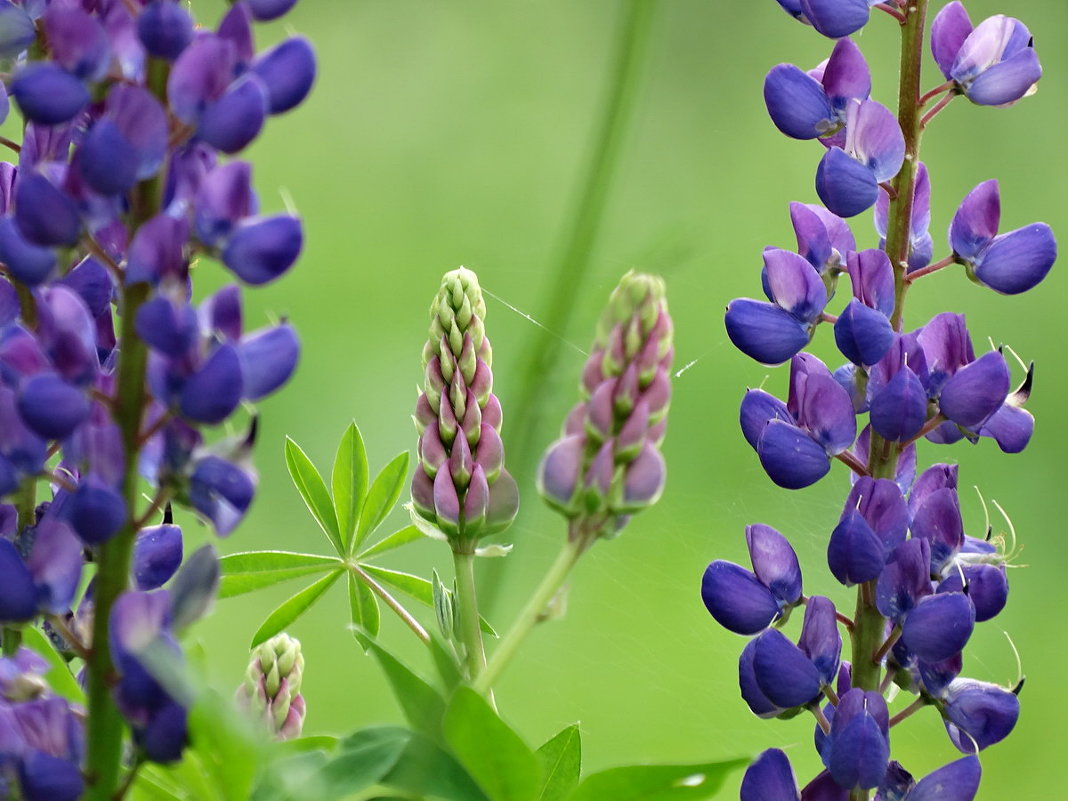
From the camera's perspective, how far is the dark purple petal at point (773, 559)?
0.35 meters

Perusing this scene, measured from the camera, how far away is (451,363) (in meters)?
0.34

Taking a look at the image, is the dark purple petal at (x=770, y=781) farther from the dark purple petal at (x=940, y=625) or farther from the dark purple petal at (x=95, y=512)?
the dark purple petal at (x=95, y=512)

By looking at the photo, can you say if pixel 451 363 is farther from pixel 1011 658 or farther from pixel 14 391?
pixel 1011 658

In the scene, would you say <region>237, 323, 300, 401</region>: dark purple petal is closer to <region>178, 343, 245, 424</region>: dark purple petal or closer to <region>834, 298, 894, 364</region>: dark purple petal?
<region>178, 343, 245, 424</region>: dark purple petal

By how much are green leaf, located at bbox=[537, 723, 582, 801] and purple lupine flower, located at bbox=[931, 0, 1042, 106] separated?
0.19 metres

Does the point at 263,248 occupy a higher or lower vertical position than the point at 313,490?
higher

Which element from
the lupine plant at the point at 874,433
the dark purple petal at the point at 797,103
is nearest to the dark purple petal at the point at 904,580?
the lupine plant at the point at 874,433

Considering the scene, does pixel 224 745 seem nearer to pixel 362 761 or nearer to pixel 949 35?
pixel 362 761

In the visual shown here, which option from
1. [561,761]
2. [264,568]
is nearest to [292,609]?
[264,568]

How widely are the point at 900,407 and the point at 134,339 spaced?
0.18 metres

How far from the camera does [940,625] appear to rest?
0.32 metres

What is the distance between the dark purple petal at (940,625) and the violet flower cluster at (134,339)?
0.17 m

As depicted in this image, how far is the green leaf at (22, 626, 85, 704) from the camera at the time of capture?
0.87 ft

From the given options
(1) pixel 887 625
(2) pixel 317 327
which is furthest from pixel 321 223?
(1) pixel 887 625
